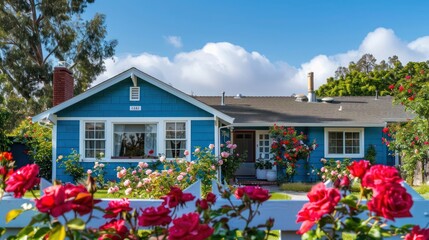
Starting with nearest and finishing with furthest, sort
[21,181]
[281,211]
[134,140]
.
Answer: [21,181]
[281,211]
[134,140]

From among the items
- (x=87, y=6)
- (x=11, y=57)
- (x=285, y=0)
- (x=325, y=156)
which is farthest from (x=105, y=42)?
(x=325, y=156)

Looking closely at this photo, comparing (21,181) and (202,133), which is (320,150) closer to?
(202,133)

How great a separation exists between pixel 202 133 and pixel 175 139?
936 millimetres

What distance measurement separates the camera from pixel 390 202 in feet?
4.91

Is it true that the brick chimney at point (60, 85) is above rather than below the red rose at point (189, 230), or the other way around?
above

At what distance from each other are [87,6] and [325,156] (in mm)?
21885

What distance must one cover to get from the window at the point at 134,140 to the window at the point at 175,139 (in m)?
0.47

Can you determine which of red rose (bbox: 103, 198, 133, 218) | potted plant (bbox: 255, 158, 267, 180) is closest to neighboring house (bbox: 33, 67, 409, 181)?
potted plant (bbox: 255, 158, 267, 180)

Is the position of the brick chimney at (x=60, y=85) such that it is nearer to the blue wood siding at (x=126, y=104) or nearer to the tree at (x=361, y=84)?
the blue wood siding at (x=126, y=104)

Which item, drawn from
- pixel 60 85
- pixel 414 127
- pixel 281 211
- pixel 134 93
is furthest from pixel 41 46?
pixel 281 211

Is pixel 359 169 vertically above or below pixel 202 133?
below

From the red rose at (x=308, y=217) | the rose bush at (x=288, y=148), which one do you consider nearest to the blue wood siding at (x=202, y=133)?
the rose bush at (x=288, y=148)

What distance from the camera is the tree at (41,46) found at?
27.7m

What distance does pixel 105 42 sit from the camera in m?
30.0
